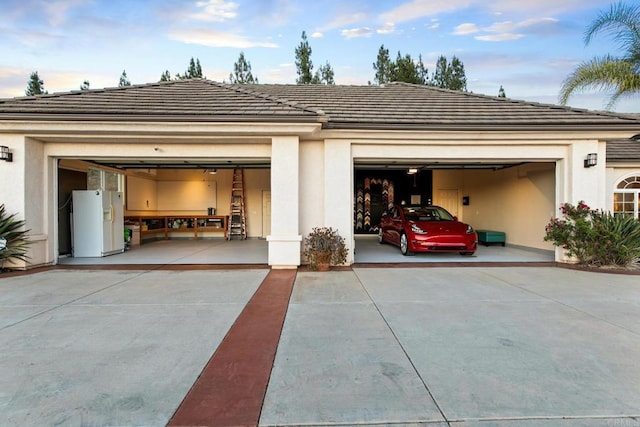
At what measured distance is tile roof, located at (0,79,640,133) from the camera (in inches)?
275

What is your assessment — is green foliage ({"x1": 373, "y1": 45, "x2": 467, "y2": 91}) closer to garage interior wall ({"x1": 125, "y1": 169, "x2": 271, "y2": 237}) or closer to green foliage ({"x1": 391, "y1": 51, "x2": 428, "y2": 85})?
green foliage ({"x1": 391, "y1": 51, "x2": 428, "y2": 85})

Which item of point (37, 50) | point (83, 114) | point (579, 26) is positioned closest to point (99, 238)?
point (83, 114)

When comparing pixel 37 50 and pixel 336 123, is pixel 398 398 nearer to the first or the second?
pixel 336 123

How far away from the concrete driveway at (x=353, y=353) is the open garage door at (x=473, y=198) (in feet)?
13.0

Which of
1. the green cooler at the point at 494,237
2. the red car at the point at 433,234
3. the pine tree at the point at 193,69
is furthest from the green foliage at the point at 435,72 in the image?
the red car at the point at 433,234

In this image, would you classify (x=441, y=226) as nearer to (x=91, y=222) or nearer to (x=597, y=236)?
(x=597, y=236)

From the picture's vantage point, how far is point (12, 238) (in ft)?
22.9

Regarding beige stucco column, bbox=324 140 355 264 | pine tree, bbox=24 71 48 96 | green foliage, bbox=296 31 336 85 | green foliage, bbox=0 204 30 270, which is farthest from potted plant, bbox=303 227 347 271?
pine tree, bbox=24 71 48 96

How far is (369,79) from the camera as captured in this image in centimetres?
2517

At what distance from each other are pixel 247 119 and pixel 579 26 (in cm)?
1201

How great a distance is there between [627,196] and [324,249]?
943 centimetres

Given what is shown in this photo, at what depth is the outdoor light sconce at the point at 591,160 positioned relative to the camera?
7836mm

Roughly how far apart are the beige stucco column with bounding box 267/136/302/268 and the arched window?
9.50 metres

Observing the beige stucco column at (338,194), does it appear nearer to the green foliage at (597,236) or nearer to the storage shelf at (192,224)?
the green foliage at (597,236)
